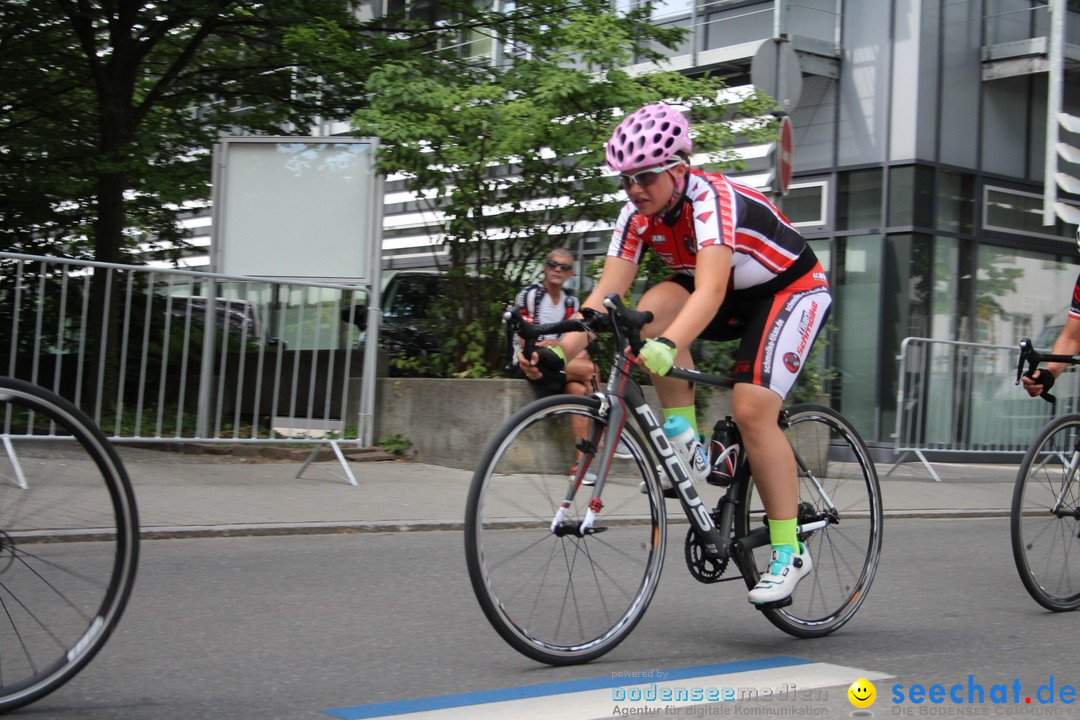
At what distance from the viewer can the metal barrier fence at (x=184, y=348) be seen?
8.63m

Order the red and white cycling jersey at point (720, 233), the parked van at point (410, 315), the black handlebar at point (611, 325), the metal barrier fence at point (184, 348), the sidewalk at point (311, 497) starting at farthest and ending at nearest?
1. the parked van at point (410, 315)
2. the metal barrier fence at point (184, 348)
3. the sidewalk at point (311, 497)
4. the red and white cycling jersey at point (720, 233)
5. the black handlebar at point (611, 325)

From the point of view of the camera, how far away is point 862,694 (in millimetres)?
4004

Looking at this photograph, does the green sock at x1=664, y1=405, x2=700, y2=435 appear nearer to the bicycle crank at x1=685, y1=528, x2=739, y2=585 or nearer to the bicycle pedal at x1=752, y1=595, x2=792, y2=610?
the bicycle crank at x1=685, y1=528, x2=739, y2=585

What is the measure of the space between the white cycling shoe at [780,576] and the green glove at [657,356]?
102cm

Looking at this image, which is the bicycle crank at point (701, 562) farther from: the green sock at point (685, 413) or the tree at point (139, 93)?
the tree at point (139, 93)

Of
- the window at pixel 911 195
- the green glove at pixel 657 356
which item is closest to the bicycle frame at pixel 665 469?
the green glove at pixel 657 356

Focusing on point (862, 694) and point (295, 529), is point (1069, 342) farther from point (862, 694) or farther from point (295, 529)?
point (295, 529)

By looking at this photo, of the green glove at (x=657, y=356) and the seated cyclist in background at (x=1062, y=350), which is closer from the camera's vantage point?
the green glove at (x=657, y=356)

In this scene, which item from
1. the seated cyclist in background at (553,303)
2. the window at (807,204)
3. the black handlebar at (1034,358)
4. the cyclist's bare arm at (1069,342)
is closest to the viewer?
the black handlebar at (1034,358)

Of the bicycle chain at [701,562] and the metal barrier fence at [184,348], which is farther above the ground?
the metal barrier fence at [184,348]

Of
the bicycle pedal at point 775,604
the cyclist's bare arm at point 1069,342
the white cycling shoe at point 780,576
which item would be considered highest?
the cyclist's bare arm at point 1069,342

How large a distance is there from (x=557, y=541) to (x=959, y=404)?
10296mm

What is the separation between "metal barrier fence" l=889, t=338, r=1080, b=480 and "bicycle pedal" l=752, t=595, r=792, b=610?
8.90 metres

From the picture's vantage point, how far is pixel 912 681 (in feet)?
14.1
